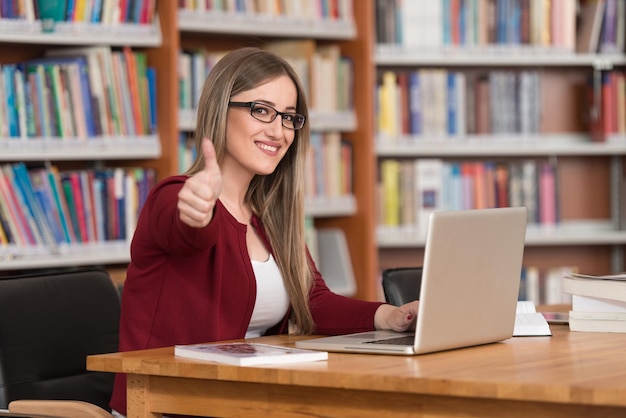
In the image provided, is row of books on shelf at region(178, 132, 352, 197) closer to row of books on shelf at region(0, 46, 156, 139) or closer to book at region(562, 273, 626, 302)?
row of books on shelf at region(0, 46, 156, 139)

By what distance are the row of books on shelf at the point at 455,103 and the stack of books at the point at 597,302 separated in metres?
2.32

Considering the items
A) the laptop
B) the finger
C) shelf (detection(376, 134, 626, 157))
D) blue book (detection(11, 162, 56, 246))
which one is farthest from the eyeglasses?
shelf (detection(376, 134, 626, 157))

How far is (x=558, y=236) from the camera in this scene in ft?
15.2

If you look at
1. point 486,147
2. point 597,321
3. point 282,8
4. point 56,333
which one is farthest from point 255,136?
point 486,147

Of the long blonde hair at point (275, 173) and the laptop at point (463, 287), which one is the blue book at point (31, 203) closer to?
the long blonde hair at point (275, 173)

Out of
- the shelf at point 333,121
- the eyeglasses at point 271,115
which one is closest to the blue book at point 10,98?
the shelf at point 333,121

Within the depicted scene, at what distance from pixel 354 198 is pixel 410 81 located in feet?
1.77

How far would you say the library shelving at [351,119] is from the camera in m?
4.36

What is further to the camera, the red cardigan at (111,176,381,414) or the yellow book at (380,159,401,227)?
the yellow book at (380,159,401,227)

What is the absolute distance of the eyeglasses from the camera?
232 centimetres

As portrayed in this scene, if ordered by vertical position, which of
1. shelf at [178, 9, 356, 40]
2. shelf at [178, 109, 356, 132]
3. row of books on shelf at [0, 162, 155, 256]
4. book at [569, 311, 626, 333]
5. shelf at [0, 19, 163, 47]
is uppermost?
shelf at [178, 9, 356, 40]

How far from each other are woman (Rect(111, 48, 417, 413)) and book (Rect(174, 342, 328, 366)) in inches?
8.3

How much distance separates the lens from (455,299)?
1810 mm

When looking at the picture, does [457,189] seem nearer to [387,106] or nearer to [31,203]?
[387,106]
